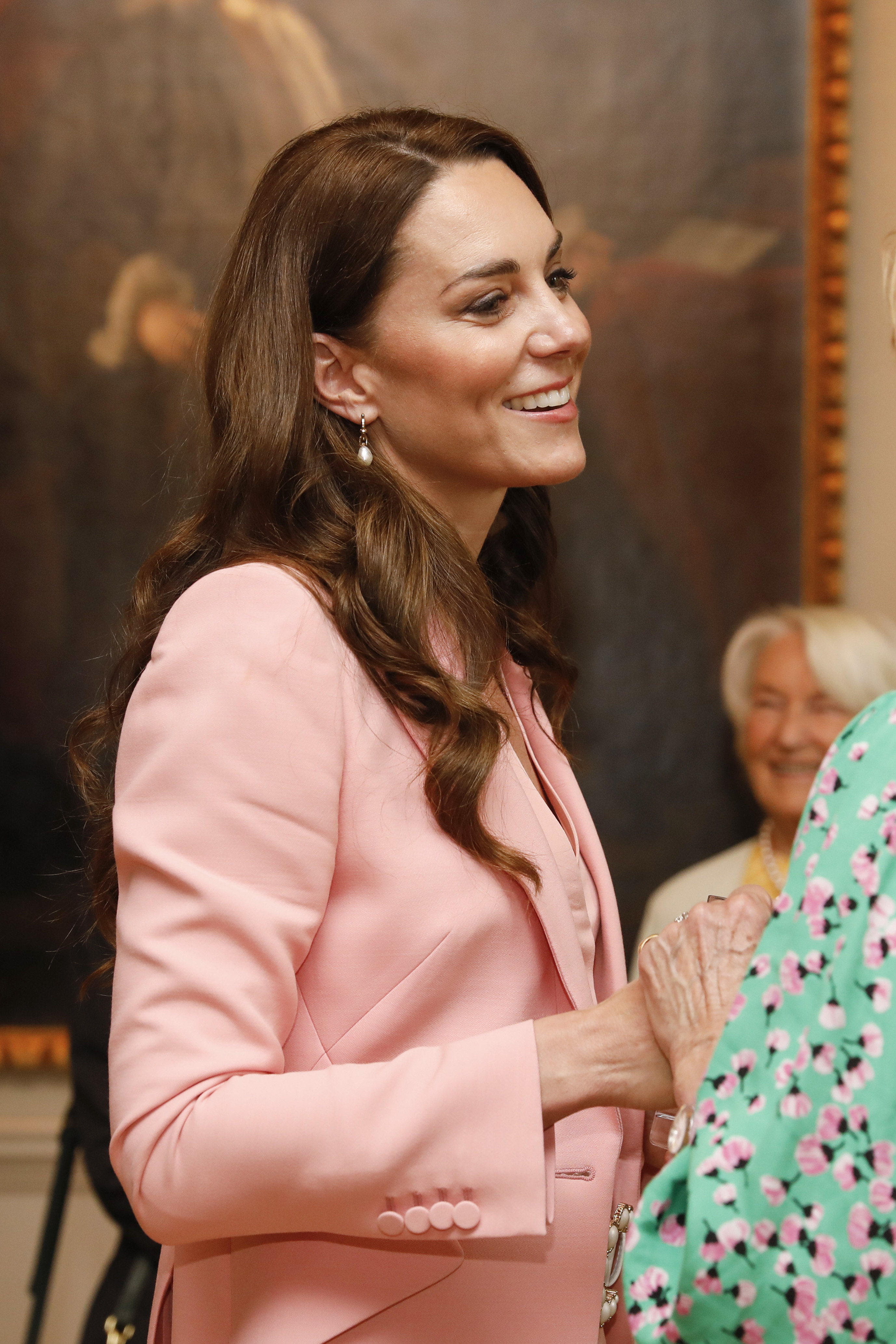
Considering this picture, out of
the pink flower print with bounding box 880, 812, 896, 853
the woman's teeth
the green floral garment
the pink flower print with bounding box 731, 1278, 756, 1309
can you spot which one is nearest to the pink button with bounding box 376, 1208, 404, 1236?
the green floral garment

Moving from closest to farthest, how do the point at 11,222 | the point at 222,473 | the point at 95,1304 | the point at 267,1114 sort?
the point at 267,1114
the point at 222,473
the point at 95,1304
the point at 11,222

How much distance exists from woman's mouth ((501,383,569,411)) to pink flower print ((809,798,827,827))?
32.5 inches

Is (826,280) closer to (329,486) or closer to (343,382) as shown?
(343,382)

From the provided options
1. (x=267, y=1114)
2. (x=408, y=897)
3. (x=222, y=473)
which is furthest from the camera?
(x=222, y=473)

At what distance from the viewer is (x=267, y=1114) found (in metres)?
1.14

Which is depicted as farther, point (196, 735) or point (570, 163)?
point (570, 163)

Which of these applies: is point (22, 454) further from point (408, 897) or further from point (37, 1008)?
point (408, 897)

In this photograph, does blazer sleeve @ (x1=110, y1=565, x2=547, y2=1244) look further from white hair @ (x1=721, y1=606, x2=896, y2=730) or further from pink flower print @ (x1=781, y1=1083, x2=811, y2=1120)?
white hair @ (x1=721, y1=606, x2=896, y2=730)

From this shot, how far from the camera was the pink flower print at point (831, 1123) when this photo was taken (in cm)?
87

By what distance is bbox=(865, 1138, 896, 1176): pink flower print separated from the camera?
85 cm

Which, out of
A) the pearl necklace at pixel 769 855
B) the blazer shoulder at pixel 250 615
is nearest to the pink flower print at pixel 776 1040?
the blazer shoulder at pixel 250 615

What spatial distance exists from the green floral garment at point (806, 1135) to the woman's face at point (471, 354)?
0.80 meters

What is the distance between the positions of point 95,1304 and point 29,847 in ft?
4.00

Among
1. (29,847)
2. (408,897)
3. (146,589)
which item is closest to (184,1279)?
(408,897)
